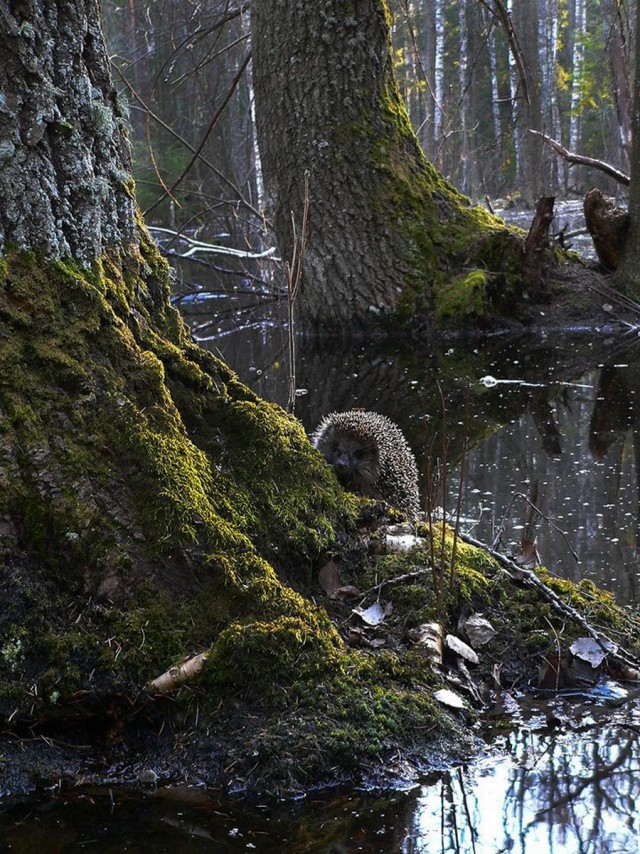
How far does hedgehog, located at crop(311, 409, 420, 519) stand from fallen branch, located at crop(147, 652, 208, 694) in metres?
2.09

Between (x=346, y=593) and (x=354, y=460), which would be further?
(x=354, y=460)

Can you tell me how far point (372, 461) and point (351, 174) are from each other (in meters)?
6.69

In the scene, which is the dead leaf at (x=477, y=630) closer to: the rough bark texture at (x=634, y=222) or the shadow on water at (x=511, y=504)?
the shadow on water at (x=511, y=504)

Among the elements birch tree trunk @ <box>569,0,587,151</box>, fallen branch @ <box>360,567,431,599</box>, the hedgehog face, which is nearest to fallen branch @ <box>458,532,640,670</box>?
fallen branch @ <box>360,567,431,599</box>

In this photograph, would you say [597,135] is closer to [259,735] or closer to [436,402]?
[436,402]

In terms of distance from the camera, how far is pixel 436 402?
8.02 metres

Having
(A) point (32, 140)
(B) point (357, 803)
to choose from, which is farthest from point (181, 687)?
(A) point (32, 140)

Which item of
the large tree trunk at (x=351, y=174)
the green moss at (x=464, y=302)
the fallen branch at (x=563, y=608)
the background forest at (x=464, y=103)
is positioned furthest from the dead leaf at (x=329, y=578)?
the background forest at (x=464, y=103)

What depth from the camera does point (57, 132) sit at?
Result: 314cm

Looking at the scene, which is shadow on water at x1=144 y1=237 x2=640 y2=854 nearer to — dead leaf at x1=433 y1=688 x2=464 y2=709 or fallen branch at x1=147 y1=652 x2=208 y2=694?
dead leaf at x1=433 y1=688 x2=464 y2=709

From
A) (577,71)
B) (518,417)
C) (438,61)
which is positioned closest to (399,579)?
(518,417)

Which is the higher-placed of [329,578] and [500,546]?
[329,578]

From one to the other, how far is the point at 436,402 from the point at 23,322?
17.5 feet

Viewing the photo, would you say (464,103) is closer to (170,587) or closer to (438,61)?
(438,61)
